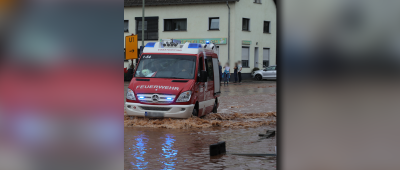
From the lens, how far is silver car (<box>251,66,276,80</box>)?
4231 cm

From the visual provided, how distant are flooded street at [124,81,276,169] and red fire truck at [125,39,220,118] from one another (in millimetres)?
326

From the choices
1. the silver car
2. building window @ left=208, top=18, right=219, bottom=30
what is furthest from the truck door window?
building window @ left=208, top=18, right=219, bottom=30

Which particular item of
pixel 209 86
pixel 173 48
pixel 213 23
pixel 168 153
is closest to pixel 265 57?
pixel 213 23

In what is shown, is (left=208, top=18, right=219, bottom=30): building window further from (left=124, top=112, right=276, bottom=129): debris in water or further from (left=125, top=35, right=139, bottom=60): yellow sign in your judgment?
(left=124, top=112, right=276, bottom=129): debris in water

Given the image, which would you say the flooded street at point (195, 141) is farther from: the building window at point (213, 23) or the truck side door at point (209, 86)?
the building window at point (213, 23)

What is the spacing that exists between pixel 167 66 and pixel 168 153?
17.2 feet

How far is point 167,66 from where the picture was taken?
13.5 meters

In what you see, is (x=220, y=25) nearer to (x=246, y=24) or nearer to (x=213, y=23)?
(x=213, y=23)
